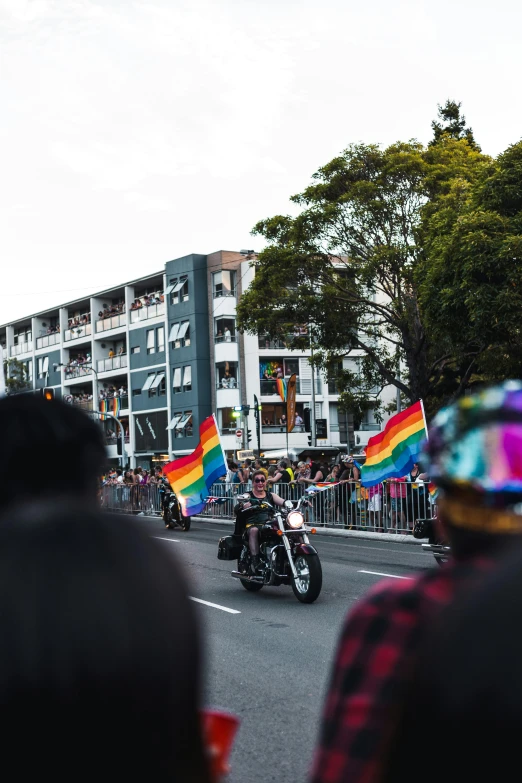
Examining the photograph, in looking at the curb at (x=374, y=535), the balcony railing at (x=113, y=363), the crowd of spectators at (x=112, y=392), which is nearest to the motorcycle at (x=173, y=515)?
the curb at (x=374, y=535)

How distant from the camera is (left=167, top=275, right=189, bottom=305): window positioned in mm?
63469

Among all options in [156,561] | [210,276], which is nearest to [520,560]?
[156,561]

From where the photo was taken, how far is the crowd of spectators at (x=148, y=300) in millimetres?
66250

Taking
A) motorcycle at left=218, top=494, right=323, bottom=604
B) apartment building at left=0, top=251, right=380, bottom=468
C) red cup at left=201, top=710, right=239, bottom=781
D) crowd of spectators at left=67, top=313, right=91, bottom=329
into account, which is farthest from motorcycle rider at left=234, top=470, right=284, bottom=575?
crowd of spectators at left=67, top=313, right=91, bottom=329

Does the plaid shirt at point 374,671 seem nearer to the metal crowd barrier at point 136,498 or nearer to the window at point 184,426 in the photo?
the metal crowd barrier at point 136,498

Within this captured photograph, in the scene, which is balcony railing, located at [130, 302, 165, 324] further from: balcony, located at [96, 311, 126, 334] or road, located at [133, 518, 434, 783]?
road, located at [133, 518, 434, 783]

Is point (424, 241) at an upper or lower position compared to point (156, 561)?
upper

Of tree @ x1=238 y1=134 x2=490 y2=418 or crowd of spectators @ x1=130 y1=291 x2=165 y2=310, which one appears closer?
tree @ x1=238 y1=134 x2=490 y2=418

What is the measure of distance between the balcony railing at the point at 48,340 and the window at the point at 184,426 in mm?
18043

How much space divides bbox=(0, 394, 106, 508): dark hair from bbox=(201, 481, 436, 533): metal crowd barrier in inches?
665

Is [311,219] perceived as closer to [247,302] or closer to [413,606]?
[247,302]

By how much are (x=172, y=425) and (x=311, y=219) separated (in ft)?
105

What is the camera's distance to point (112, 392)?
7075 centimetres

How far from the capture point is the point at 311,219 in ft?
110
